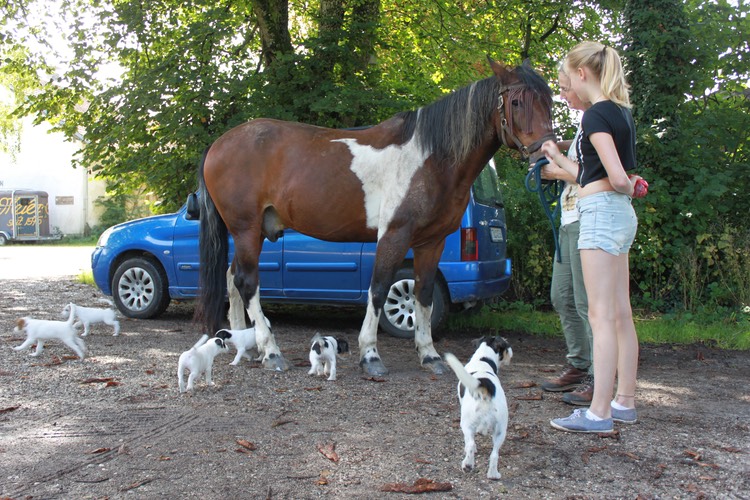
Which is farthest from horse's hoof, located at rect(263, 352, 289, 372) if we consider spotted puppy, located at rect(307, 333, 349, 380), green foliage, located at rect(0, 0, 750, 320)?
green foliage, located at rect(0, 0, 750, 320)

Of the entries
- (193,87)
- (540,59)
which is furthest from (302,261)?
(540,59)

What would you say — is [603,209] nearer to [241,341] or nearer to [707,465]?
[707,465]

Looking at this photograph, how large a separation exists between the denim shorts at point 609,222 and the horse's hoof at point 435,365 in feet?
7.27

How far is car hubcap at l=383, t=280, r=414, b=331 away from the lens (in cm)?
752

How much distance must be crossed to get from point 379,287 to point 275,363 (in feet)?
3.68

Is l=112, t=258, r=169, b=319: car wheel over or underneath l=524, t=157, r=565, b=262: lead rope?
underneath

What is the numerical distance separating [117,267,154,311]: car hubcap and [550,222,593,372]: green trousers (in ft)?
18.3

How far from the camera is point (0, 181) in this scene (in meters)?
38.7

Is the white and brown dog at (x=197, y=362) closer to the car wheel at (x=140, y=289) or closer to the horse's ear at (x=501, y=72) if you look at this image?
the horse's ear at (x=501, y=72)

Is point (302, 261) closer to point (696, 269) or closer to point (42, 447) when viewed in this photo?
point (42, 447)

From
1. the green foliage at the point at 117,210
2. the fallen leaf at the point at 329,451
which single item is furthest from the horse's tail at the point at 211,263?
the green foliage at the point at 117,210

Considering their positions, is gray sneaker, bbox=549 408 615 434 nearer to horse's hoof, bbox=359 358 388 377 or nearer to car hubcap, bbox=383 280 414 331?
horse's hoof, bbox=359 358 388 377

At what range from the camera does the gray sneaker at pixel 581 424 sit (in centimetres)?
385

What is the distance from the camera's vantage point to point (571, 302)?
5035 millimetres
